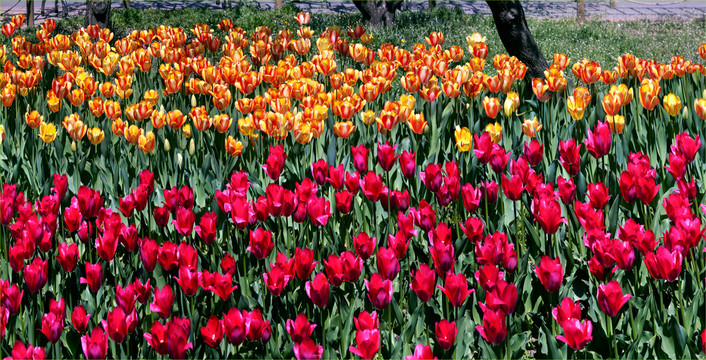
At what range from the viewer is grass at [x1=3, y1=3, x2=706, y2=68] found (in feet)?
31.3

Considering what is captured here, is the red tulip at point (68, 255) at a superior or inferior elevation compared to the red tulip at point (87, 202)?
inferior

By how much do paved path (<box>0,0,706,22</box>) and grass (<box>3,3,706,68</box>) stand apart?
8.46 feet

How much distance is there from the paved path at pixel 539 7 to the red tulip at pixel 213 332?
13.6m

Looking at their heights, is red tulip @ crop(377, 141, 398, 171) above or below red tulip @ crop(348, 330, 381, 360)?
above

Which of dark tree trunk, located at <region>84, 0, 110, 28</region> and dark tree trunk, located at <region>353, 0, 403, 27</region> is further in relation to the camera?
dark tree trunk, located at <region>353, 0, 403, 27</region>

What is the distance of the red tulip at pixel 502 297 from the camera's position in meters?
2.27

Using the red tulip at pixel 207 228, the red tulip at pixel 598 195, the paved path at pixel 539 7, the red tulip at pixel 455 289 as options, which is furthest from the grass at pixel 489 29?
the red tulip at pixel 455 289

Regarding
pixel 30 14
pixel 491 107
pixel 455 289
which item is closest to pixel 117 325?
pixel 455 289

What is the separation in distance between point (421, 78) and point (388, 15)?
5.95 m

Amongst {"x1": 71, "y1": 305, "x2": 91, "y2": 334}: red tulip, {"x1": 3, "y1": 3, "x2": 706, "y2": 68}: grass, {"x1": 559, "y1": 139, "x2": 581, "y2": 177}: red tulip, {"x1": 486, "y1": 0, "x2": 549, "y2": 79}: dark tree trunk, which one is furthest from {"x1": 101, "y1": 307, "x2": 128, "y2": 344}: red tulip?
{"x1": 3, "y1": 3, "x2": 706, "y2": 68}: grass

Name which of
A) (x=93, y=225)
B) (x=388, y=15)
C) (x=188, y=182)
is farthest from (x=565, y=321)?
(x=388, y=15)

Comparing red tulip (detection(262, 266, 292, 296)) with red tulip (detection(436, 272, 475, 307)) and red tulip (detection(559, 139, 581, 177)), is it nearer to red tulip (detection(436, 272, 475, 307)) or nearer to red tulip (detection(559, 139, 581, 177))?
red tulip (detection(436, 272, 475, 307))

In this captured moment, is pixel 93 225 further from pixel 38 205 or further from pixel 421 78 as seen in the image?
pixel 421 78

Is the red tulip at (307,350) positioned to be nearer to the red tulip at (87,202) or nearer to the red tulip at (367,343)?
→ the red tulip at (367,343)
